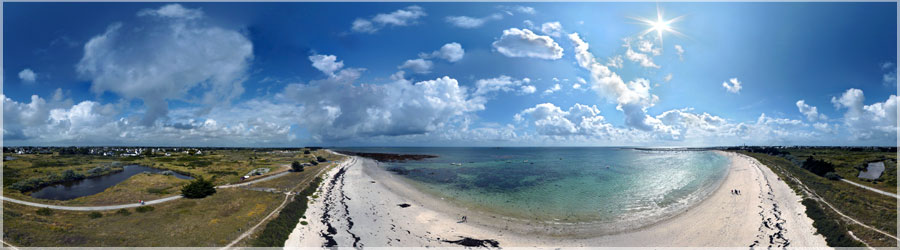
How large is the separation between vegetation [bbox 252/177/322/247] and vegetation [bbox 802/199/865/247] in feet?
136

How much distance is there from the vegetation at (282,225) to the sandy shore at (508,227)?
0.65 meters

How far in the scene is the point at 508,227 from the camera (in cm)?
2802

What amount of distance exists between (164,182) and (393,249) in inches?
1679

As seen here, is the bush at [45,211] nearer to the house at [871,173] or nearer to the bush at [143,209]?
the bush at [143,209]

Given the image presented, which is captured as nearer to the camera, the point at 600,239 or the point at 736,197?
the point at 600,239

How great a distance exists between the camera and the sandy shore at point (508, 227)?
23922mm

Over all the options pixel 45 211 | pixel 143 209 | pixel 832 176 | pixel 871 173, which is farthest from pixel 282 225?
pixel 871 173

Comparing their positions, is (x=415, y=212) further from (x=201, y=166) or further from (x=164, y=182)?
(x=201, y=166)

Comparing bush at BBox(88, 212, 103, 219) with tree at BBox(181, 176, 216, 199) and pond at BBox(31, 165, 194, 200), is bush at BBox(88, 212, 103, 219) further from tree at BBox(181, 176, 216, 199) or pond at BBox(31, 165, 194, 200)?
pond at BBox(31, 165, 194, 200)

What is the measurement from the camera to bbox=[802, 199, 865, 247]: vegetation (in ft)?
74.0

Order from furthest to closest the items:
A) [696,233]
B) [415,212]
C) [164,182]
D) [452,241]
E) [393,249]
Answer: [164,182] < [415,212] < [696,233] < [452,241] < [393,249]

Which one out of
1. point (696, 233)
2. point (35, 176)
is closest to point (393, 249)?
point (696, 233)

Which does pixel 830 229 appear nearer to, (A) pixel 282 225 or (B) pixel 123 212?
(A) pixel 282 225

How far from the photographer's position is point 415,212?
33000mm
